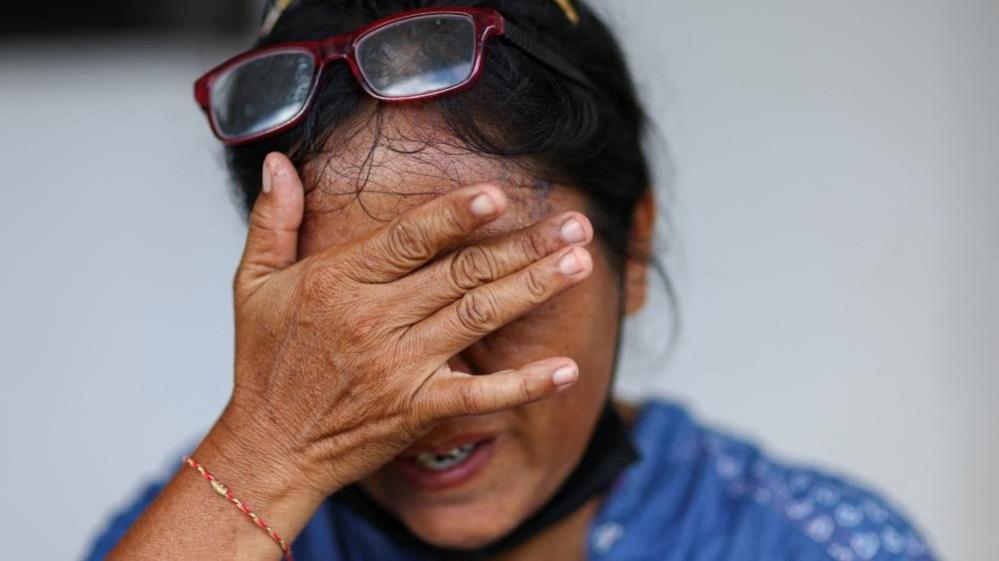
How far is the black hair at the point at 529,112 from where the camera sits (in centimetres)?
158

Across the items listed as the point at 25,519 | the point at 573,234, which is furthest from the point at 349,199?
the point at 25,519

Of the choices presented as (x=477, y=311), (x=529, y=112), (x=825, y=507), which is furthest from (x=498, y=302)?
(x=825, y=507)

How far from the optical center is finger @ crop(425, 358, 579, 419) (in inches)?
54.9

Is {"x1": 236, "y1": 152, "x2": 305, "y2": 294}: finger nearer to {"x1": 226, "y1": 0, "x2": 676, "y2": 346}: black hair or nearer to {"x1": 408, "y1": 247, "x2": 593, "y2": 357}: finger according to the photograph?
{"x1": 226, "y1": 0, "x2": 676, "y2": 346}: black hair

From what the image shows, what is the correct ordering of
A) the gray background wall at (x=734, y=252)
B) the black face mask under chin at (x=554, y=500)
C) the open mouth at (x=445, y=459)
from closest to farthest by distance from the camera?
the open mouth at (x=445, y=459) < the black face mask under chin at (x=554, y=500) < the gray background wall at (x=734, y=252)

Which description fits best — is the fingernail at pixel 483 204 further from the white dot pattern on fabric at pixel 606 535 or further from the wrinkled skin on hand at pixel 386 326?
the white dot pattern on fabric at pixel 606 535

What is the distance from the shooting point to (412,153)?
155 cm

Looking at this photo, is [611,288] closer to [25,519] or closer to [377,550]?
[377,550]

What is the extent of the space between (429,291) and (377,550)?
779 millimetres

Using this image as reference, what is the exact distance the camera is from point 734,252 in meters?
3.30

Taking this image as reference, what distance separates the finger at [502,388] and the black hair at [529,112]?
33 centimetres

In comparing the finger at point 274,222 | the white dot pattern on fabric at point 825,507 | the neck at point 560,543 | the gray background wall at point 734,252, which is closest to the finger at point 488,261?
the finger at point 274,222

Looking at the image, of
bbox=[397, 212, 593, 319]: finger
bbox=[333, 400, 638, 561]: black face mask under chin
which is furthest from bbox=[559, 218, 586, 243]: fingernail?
bbox=[333, 400, 638, 561]: black face mask under chin

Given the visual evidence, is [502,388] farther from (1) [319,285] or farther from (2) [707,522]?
(2) [707,522]
